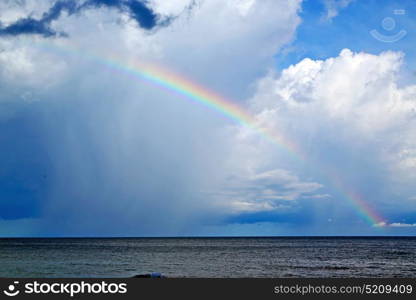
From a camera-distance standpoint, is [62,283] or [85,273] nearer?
[62,283]

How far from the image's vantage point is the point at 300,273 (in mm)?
63219

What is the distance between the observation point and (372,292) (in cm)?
2216

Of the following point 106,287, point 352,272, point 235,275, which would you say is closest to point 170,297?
point 106,287

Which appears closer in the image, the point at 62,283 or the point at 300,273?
the point at 62,283

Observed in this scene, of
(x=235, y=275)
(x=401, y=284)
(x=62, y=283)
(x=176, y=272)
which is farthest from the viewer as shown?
(x=176, y=272)

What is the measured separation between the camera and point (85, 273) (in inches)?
2404

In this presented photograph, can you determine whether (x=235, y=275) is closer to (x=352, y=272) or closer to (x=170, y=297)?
(x=352, y=272)

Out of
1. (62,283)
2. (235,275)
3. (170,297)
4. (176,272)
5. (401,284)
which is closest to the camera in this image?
(170,297)

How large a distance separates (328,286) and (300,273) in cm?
4249

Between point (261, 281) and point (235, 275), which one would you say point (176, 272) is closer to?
point (235, 275)

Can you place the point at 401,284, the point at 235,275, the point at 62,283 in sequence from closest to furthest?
the point at 62,283
the point at 401,284
the point at 235,275

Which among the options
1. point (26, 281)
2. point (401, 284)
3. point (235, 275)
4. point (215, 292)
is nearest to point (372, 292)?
point (401, 284)

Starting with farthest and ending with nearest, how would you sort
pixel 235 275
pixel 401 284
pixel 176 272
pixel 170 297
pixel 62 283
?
pixel 176 272 → pixel 235 275 → pixel 401 284 → pixel 62 283 → pixel 170 297

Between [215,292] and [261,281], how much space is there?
2698 millimetres
